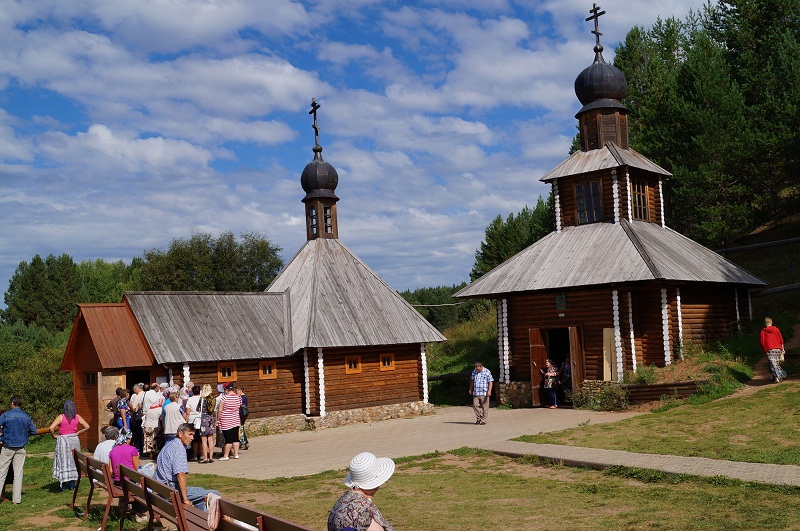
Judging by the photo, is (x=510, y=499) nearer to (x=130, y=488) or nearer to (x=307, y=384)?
(x=130, y=488)

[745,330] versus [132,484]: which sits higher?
[745,330]

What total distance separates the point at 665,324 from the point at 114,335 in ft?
50.4

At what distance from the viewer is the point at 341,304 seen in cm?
2492

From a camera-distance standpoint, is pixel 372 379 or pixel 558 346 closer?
pixel 372 379

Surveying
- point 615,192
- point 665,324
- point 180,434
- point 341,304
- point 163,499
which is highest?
point 615,192

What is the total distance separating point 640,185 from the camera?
26.1m

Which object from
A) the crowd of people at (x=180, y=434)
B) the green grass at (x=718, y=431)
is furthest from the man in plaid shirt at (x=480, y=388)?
the green grass at (x=718, y=431)

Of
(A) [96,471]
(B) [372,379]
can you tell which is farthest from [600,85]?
(A) [96,471]

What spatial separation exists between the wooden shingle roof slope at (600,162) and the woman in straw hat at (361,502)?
822 inches

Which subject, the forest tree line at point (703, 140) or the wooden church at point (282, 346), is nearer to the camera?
the wooden church at point (282, 346)

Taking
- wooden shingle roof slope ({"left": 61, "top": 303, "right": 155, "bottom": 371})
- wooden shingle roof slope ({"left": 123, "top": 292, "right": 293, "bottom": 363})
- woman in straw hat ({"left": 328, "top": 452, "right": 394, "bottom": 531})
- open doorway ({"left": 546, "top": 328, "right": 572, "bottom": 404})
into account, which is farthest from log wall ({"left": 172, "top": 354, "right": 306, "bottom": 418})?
woman in straw hat ({"left": 328, "top": 452, "right": 394, "bottom": 531})

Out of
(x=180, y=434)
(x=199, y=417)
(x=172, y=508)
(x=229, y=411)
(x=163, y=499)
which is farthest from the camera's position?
(x=229, y=411)

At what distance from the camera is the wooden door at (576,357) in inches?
891

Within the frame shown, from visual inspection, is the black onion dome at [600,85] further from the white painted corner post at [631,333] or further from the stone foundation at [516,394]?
the stone foundation at [516,394]
